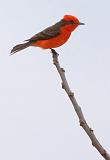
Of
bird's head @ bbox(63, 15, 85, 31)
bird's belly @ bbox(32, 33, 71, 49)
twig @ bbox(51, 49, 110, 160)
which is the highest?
bird's head @ bbox(63, 15, 85, 31)

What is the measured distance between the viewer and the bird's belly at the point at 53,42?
7377 mm

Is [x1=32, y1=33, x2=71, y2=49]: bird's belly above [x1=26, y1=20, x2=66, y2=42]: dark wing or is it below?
below

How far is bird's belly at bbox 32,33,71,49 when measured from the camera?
24.2ft

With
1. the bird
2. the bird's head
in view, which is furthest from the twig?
the bird

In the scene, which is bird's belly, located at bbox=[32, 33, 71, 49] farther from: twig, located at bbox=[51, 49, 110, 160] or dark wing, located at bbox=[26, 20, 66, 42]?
twig, located at bbox=[51, 49, 110, 160]

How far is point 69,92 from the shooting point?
3.06 meters

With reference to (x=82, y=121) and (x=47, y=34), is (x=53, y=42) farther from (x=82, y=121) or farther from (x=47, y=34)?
(x=82, y=121)

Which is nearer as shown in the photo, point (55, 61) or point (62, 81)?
point (62, 81)

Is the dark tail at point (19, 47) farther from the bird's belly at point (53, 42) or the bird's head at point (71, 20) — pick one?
the bird's head at point (71, 20)

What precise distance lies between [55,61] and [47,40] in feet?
11.7

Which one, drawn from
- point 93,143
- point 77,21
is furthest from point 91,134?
point 77,21

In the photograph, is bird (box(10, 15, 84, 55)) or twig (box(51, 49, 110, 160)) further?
bird (box(10, 15, 84, 55))

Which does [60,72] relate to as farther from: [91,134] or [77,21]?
[77,21]

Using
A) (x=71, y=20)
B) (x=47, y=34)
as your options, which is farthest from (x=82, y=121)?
(x=47, y=34)
